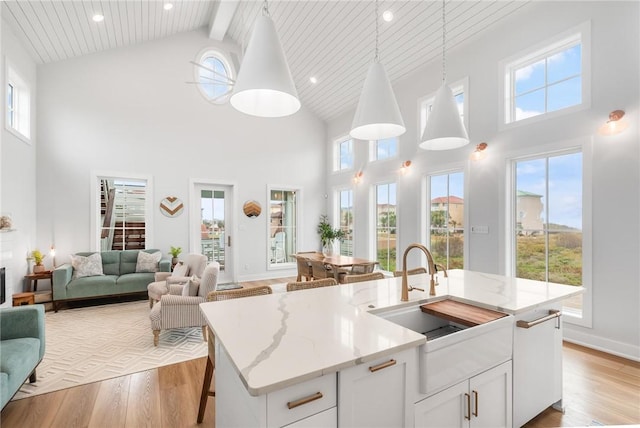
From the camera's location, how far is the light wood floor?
2.06 metres

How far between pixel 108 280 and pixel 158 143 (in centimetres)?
266

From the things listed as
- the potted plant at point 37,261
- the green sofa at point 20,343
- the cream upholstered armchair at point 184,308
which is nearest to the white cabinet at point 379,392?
the green sofa at point 20,343

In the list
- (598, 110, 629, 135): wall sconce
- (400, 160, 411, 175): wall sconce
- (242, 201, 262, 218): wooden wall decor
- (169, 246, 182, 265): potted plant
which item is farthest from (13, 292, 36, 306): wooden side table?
(598, 110, 629, 135): wall sconce

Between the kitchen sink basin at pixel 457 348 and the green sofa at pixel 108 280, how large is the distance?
4.49 meters

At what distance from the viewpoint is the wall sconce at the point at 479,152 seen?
13.8 feet

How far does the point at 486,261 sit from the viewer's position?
13.9ft

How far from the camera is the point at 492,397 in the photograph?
162 cm

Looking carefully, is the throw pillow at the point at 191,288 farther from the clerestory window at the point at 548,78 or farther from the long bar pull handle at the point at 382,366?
the clerestory window at the point at 548,78

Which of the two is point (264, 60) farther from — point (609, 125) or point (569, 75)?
point (569, 75)

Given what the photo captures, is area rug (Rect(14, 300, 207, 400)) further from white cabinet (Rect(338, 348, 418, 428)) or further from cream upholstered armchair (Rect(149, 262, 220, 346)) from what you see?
white cabinet (Rect(338, 348, 418, 428))

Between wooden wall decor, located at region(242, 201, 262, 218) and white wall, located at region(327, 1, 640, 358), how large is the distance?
3.66 m

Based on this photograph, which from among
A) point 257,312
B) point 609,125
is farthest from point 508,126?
point 257,312

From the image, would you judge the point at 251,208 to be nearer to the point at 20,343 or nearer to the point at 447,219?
the point at 447,219

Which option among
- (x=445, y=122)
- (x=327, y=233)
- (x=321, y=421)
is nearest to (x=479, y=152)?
(x=445, y=122)
